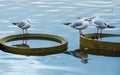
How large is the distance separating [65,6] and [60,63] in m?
4.48

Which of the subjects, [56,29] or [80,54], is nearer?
[80,54]

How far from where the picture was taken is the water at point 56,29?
20.5 feet

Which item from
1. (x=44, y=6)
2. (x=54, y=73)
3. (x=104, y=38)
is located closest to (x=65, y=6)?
(x=44, y=6)

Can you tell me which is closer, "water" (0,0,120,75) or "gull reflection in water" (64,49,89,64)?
"water" (0,0,120,75)

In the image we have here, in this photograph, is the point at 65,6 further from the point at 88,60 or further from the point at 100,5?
the point at 88,60

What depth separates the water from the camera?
20.5ft

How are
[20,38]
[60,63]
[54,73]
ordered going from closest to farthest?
[54,73] → [60,63] → [20,38]

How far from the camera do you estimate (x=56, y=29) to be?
842 cm

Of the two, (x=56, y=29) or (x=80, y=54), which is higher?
(x=56, y=29)

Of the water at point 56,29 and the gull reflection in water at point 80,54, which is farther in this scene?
the gull reflection in water at point 80,54

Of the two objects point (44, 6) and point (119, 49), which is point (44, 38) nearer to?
point (119, 49)

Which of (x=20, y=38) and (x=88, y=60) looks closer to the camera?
(x=88, y=60)

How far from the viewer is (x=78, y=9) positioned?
10359 millimetres

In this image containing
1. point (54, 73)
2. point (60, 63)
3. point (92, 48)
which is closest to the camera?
point (54, 73)
